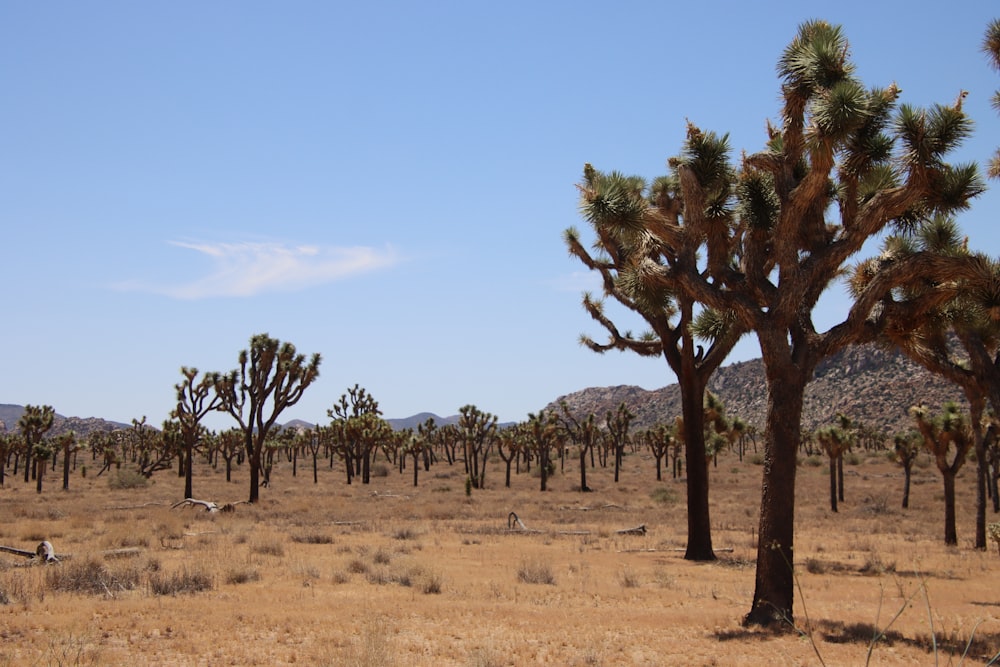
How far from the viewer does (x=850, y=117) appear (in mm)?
9156

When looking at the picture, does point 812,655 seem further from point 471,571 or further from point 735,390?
point 735,390

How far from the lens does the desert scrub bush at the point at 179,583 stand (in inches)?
451

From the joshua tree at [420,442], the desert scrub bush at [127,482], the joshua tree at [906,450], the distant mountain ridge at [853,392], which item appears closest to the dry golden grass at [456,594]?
the joshua tree at [906,450]

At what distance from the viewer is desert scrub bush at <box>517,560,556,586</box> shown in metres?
13.6

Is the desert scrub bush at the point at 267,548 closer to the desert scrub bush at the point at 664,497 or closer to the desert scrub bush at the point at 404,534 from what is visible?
the desert scrub bush at the point at 404,534

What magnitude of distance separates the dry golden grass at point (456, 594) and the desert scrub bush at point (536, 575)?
0.18 feet

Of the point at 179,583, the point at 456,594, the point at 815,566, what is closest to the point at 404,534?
the point at 456,594

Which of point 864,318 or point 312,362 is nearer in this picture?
point 864,318

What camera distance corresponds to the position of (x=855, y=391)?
104 metres

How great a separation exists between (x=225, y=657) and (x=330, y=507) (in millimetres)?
23458

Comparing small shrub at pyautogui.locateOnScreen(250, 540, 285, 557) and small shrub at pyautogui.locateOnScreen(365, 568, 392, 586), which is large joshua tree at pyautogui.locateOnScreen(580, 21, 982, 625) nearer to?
small shrub at pyautogui.locateOnScreen(365, 568, 392, 586)

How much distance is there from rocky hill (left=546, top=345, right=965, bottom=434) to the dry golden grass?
63.0 m

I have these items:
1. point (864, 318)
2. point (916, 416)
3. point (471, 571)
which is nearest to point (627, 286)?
point (864, 318)

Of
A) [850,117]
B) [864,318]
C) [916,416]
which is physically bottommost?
[916,416]
